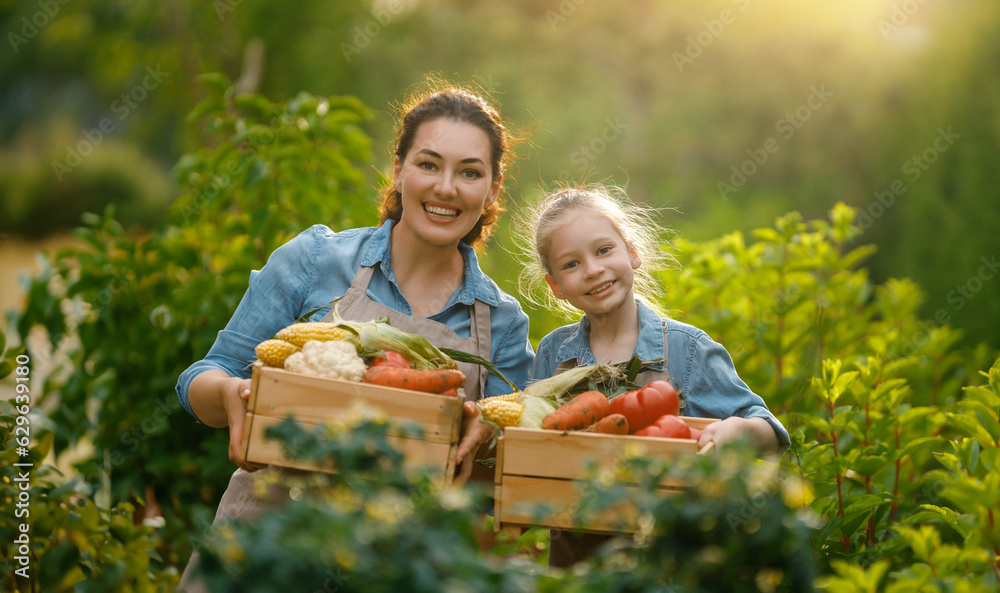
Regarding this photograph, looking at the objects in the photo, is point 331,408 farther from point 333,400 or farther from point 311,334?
point 311,334

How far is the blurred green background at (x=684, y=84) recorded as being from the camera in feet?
15.0

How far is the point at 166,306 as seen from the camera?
10.1 ft

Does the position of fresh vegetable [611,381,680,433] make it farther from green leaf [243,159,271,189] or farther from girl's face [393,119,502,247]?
green leaf [243,159,271,189]

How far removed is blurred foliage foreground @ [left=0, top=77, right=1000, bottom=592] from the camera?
37.0 inches

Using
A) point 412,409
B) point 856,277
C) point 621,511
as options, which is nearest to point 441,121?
point 412,409

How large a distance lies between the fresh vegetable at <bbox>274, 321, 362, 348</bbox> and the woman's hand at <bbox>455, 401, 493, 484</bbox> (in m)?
0.32

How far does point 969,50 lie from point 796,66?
3138 millimetres

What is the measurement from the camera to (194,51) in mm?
6863
